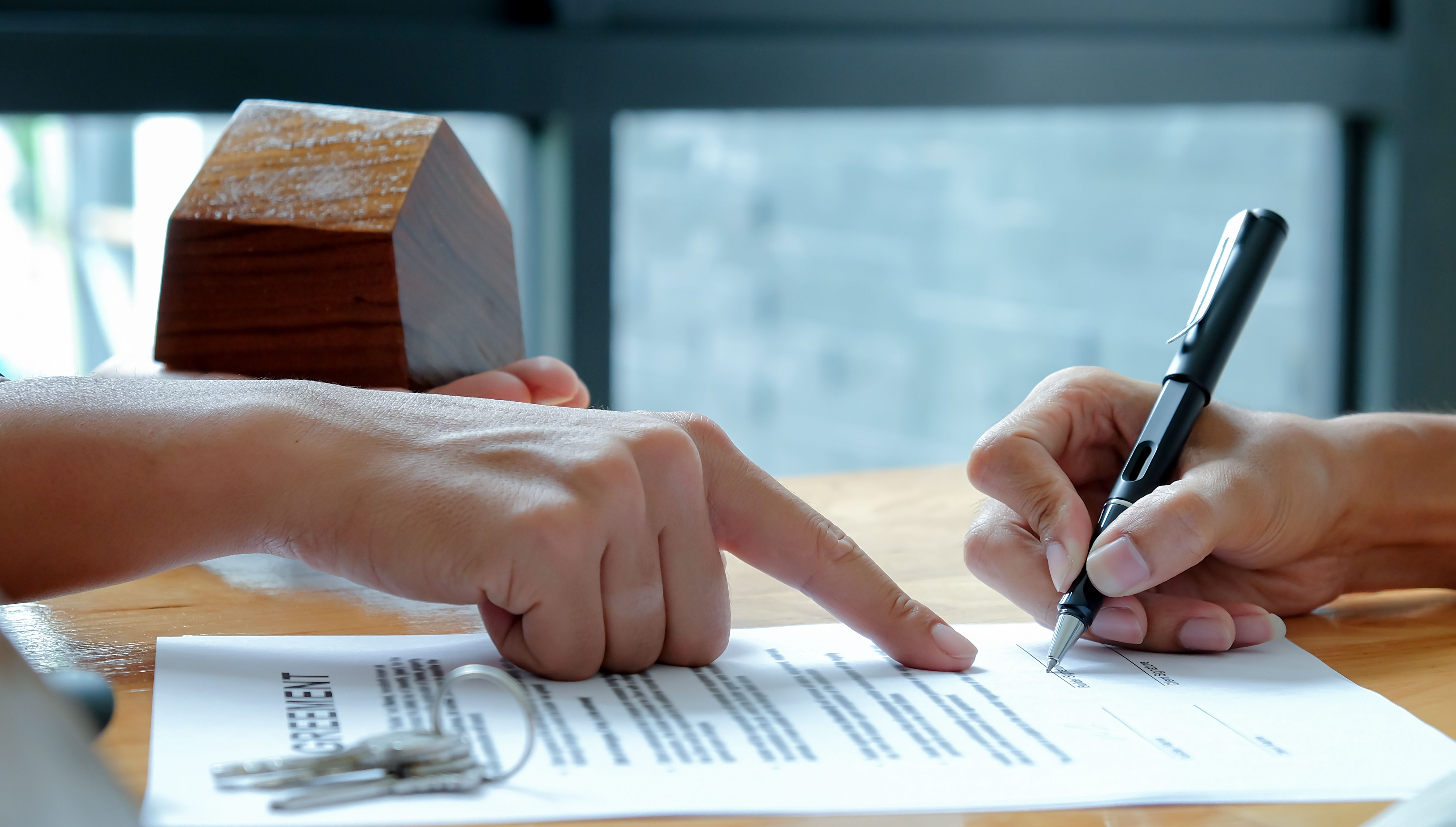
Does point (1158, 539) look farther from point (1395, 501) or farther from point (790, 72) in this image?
point (790, 72)

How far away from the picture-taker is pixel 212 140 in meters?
1.73

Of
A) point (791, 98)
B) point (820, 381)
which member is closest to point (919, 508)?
point (791, 98)

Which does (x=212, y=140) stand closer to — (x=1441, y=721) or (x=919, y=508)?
(x=919, y=508)

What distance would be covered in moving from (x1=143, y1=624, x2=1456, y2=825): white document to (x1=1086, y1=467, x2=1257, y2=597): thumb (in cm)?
4

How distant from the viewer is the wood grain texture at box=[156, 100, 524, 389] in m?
0.73

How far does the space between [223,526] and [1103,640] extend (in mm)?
414

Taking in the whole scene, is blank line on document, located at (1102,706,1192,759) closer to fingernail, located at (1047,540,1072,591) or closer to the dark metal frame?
fingernail, located at (1047,540,1072,591)

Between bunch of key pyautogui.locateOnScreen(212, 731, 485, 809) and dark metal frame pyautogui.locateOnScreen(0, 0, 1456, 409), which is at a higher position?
dark metal frame pyautogui.locateOnScreen(0, 0, 1456, 409)

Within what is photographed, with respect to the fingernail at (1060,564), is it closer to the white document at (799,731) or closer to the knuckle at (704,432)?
the white document at (799,731)

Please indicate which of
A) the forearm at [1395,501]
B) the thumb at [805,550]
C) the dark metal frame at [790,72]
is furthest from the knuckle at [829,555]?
the dark metal frame at [790,72]

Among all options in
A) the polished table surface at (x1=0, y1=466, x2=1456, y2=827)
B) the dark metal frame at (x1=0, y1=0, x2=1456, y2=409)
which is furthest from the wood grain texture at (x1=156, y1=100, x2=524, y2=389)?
the dark metal frame at (x1=0, y1=0, x2=1456, y2=409)

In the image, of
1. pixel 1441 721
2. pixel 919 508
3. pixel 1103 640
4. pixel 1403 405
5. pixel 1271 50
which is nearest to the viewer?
pixel 1441 721

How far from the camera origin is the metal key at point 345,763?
385 mm

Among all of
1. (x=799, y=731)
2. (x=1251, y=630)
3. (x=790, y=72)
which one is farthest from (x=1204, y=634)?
(x=790, y=72)
